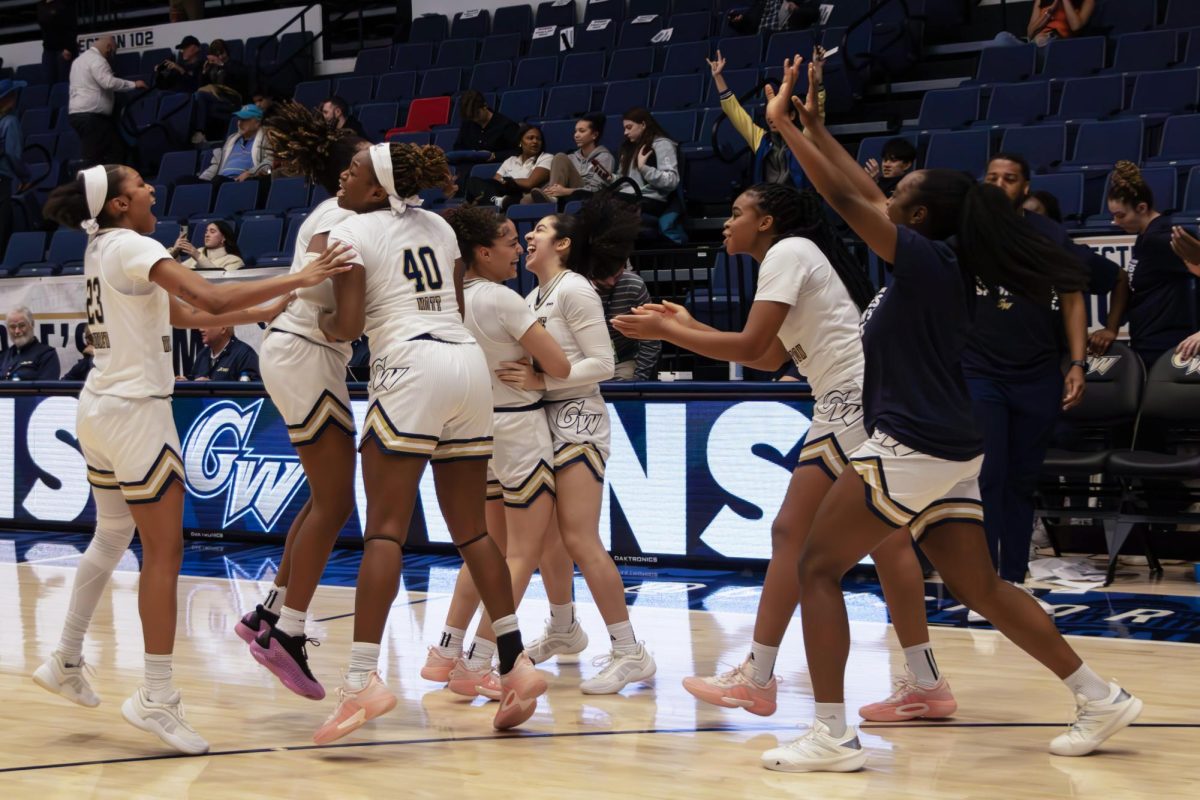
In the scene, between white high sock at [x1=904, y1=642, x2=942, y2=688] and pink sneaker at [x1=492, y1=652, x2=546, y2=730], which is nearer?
pink sneaker at [x1=492, y1=652, x2=546, y2=730]

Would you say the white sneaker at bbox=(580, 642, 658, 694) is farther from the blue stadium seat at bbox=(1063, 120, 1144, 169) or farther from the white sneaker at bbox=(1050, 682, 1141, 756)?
the blue stadium seat at bbox=(1063, 120, 1144, 169)

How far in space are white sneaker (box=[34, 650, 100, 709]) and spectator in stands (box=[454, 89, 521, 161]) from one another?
8042 mm

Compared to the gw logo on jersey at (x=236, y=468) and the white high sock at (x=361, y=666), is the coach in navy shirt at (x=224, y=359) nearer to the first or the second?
the gw logo on jersey at (x=236, y=468)

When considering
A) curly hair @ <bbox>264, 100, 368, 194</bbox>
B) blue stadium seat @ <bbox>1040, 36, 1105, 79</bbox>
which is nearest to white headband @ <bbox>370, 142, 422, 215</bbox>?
curly hair @ <bbox>264, 100, 368, 194</bbox>

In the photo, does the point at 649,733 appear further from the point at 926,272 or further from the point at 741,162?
the point at 741,162

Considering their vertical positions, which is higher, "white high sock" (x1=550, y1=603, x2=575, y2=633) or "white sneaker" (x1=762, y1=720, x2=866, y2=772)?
"white high sock" (x1=550, y1=603, x2=575, y2=633)

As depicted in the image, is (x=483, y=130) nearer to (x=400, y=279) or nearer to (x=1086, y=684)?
(x=400, y=279)

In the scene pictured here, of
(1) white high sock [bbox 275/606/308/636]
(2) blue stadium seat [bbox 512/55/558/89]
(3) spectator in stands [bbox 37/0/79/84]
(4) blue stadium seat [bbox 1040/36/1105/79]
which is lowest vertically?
(1) white high sock [bbox 275/606/308/636]

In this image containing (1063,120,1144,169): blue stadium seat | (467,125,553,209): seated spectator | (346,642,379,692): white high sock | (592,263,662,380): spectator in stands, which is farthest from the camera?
(467,125,553,209): seated spectator

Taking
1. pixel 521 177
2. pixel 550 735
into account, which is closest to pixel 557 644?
pixel 550 735

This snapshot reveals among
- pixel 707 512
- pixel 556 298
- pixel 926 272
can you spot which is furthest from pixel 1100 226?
pixel 926 272

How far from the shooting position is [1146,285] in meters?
7.15

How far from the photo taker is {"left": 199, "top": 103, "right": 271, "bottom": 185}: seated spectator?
13.1m

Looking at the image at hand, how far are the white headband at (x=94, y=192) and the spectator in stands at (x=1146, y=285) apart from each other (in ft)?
16.1
